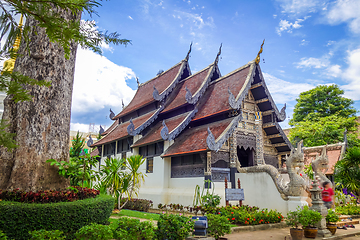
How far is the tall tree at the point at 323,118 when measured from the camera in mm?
23264

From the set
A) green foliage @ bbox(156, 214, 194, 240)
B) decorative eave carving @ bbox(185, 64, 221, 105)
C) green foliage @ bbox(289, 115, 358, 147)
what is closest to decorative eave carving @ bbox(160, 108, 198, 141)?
decorative eave carving @ bbox(185, 64, 221, 105)

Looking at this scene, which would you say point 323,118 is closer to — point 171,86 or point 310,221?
point 171,86

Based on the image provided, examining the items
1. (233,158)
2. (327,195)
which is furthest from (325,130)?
(327,195)

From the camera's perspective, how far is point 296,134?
24922 mm

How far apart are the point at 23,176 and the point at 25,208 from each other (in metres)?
0.84

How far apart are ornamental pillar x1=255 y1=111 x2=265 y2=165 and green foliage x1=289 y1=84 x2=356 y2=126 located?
50.4ft

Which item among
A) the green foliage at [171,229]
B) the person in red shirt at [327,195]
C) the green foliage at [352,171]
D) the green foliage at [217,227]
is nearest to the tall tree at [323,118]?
the green foliage at [352,171]

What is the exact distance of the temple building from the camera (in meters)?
11.8

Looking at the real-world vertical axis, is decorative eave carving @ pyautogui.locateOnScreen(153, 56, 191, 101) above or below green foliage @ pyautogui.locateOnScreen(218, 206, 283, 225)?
above

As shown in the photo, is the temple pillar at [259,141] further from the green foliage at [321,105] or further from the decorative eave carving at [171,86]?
the green foliage at [321,105]

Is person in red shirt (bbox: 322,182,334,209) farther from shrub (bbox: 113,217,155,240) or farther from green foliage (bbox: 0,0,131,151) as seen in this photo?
green foliage (bbox: 0,0,131,151)

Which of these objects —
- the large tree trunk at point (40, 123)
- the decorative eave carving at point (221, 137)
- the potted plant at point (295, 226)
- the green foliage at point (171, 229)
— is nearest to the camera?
the large tree trunk at point (40, 123)

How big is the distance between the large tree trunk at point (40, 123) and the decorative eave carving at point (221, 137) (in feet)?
19.7

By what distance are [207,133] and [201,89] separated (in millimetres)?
3188
